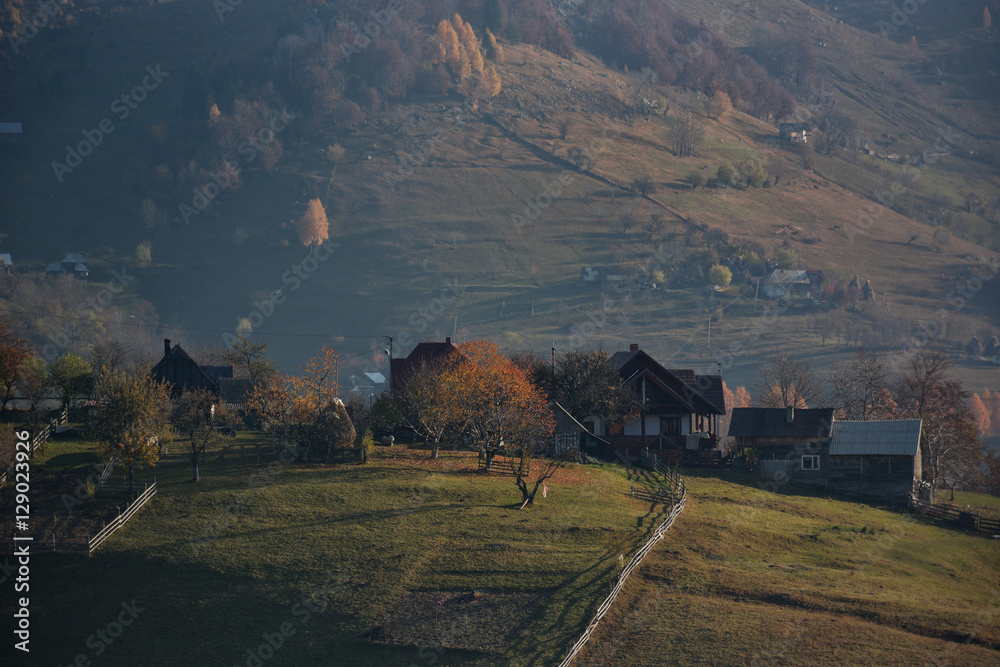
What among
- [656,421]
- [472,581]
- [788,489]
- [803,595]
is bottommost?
[788,489]

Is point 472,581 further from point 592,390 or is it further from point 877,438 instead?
point 877,438

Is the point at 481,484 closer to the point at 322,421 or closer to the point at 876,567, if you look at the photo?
the point at 322,421

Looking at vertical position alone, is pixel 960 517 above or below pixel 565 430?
below

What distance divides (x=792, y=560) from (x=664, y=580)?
330 inches

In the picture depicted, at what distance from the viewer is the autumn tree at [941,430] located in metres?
71.1

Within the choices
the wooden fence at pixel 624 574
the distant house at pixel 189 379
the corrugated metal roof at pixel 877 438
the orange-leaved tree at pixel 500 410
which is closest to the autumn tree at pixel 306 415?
the orange-leaved tree at pixel 500 410

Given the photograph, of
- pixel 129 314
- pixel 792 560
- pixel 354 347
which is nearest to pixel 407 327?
pixel 354 347

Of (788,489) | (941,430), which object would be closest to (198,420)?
(788,489)

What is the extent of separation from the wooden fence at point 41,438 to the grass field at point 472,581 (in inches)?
47.5

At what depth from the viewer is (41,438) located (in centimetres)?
5625

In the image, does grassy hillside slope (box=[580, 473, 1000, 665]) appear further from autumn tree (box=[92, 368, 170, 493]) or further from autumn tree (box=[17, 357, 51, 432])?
autumn tree (box=[17, 357, 51, 432])

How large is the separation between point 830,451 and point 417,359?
32241mm

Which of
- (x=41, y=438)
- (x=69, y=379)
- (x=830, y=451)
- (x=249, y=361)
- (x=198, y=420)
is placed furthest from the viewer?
(x=249, y=361)

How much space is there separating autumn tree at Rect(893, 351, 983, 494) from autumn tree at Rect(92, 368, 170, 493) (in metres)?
53.1
